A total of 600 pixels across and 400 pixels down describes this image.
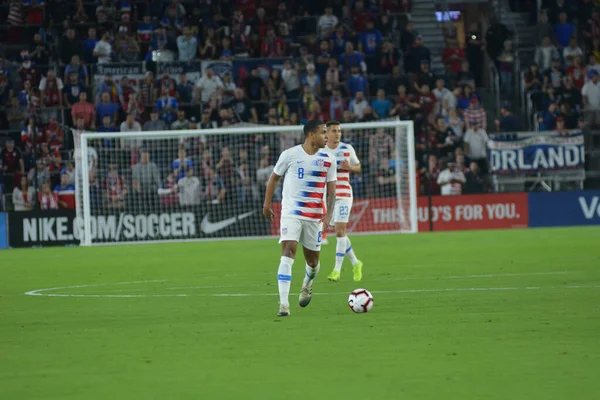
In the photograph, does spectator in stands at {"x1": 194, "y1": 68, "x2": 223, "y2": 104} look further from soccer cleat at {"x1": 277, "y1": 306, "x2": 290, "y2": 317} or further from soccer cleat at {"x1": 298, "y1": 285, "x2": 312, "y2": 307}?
soccer cleat at {"x1": 277, "y1": 306, "x2": 290, "y2": 317}

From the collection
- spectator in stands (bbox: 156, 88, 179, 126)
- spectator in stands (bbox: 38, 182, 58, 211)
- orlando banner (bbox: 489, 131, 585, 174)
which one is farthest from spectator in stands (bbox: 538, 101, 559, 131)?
spectator in stands (bbox: 38, 182, 58, 211)

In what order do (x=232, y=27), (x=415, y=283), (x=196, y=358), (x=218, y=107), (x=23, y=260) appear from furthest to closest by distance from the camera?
(x=232, y=27) → (x=218, y=107) → (x=23, y=260) → (x=415, y=283) → (x=196, y=358)

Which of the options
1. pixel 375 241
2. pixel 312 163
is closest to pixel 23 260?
pixel 375 241

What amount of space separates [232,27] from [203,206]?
21.7 feet

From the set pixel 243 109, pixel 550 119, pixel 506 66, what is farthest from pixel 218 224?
pixel 506 66

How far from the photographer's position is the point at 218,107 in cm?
3005

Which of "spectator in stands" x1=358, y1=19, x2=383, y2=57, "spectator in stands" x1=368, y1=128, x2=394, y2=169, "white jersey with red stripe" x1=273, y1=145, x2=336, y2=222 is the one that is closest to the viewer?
"white jersey with red stripe" x1=273, y1=145, x2=336, y2=222

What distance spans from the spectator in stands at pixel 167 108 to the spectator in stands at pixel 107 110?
44.6 inches

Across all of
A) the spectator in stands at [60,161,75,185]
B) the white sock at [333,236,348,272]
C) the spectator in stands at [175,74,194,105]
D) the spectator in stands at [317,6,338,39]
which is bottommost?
the white sock at [333,236,348,272]

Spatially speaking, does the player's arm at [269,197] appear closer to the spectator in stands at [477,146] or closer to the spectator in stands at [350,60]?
the spectator in stands at [477,146]

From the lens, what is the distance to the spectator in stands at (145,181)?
91.0 feet

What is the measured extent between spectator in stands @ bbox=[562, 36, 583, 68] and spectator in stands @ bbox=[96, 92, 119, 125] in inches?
510

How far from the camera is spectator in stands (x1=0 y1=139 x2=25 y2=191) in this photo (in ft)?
92.5

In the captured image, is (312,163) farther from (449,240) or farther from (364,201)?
(364,201)
